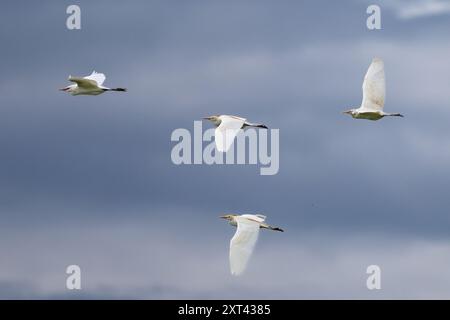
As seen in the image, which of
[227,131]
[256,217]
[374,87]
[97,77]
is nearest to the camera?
[227,131]

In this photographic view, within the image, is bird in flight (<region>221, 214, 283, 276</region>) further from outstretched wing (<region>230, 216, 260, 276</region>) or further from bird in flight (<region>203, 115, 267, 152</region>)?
bird in flight (<region>203, 115, 267, 152</region>)

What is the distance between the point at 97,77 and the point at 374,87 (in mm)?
11422

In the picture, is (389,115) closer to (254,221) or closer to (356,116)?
(356,116)

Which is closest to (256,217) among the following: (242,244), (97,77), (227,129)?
(227,129)

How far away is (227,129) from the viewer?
57.7 meters

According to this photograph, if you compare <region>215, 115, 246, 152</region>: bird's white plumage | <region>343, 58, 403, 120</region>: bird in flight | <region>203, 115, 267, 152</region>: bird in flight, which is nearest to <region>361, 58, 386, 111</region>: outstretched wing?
<region>343, 58, 403, 120</region>: bird in flight

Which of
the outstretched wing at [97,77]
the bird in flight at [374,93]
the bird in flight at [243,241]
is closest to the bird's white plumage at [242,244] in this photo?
the bird in flight at [243,241]

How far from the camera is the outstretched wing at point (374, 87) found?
59.7 m

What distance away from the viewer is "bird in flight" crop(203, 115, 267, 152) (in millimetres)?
55531

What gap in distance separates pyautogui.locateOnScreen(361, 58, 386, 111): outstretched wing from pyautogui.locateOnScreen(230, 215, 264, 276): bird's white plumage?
698 cm

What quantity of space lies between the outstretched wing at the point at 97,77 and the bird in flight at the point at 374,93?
1025 cm

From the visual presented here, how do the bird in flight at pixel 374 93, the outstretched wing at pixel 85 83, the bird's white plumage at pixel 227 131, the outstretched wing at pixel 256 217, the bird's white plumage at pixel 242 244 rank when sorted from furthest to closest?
the outstretched wing at pixel 85 83
the bird in flight at pixel 374 93
the outstretched wing at pixel 256 217
the bird's white plumage at pixel 227 131
the bird's white plumage at pixel 242 244

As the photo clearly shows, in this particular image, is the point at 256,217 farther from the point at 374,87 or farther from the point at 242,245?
the point at 374,87

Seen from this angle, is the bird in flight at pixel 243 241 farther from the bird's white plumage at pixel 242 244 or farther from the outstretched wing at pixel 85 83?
the outstretched wing at pixel 85 83
